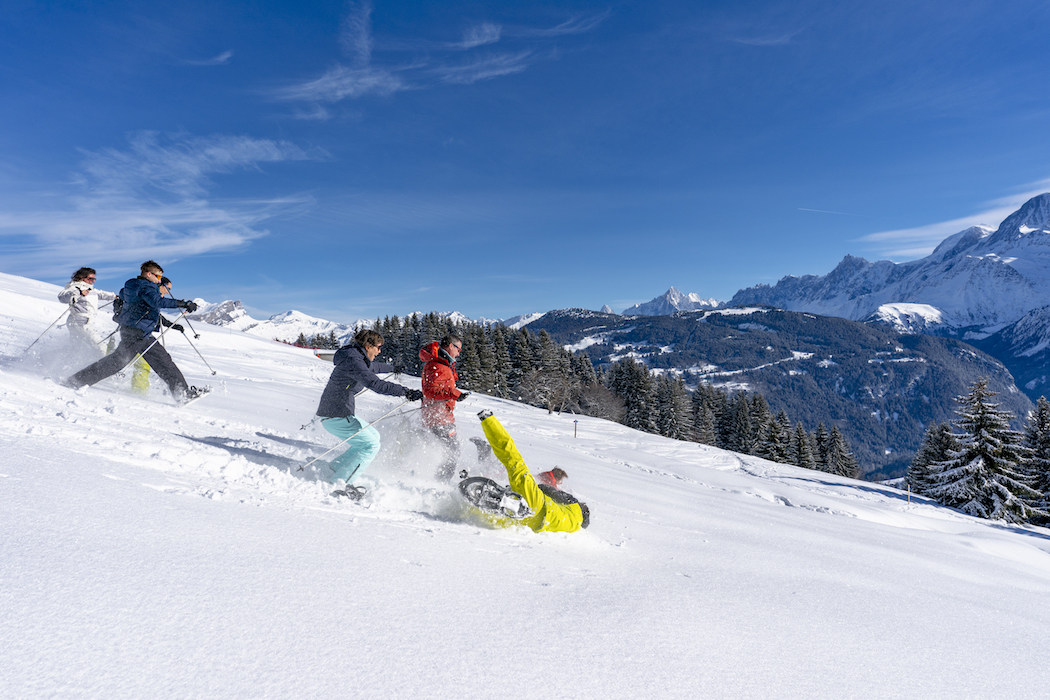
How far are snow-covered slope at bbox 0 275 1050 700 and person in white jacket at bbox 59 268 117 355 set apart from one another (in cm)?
211

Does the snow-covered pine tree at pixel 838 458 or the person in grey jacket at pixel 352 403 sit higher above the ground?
the person in grey jacket at pixel 352 403

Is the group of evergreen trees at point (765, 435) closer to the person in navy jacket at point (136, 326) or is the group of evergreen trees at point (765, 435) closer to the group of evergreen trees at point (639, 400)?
the group of evergreen trees at point (639, 400)

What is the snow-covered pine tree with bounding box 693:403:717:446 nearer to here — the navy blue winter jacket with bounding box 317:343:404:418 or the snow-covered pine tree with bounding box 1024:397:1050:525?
the snow-covered pine tree with bounding box 1024:397:1050:525

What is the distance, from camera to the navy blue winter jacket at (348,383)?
5.11 m

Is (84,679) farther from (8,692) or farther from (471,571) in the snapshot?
(471,571)

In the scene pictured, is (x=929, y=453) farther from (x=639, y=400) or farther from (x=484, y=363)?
(x=484, y=363)

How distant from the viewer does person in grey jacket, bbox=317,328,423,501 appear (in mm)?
5121

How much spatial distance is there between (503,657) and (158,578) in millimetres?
1606

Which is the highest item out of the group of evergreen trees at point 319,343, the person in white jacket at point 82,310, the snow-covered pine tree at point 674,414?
the group of evergreen trees at point 319,343

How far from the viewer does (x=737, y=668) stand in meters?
2.38

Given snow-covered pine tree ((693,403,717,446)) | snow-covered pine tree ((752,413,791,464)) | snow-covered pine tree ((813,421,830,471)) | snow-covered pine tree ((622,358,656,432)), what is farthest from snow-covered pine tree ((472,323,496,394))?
snow-covered pine tree ((813,421,830,471))

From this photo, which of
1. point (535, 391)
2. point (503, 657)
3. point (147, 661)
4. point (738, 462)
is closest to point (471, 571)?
point (503, 657)

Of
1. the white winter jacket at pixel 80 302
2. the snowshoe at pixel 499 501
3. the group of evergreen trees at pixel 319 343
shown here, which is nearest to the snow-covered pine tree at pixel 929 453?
the snowshoe at pixel 499 501

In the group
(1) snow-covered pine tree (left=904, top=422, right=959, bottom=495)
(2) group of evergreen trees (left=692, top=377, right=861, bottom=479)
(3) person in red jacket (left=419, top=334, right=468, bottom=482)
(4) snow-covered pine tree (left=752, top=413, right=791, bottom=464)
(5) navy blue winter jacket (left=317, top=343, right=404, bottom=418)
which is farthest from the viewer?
(2) group of evergreen trees (left=692, top=377, right=861, bottom=479)
